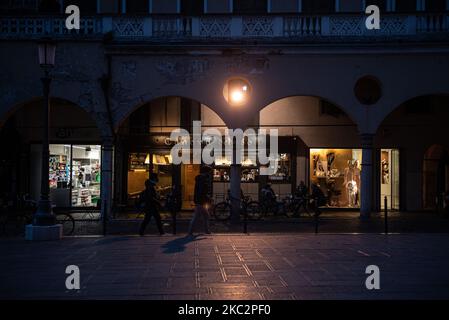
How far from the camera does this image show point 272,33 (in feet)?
54.5

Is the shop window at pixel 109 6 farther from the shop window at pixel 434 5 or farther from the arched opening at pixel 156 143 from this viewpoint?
the shop window at pixel 434 5

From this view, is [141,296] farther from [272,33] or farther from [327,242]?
[272,33]

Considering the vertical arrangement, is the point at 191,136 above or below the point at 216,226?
above

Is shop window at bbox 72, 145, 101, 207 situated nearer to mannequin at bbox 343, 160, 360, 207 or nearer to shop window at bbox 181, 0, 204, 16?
shop window at bbox 181, 0, 204, 16

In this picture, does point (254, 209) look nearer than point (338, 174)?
Yes

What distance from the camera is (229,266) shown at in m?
8.90

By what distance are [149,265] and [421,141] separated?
50.4 ft

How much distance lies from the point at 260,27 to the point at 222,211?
21.2ft

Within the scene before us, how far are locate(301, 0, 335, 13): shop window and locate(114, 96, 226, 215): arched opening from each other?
5.83 m

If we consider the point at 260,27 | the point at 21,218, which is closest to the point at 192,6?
the point at 260,27

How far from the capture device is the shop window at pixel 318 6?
17.8 m

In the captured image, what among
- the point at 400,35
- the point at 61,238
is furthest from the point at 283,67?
the point at 61,238

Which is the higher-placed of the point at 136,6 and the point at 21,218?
the point at 136,6

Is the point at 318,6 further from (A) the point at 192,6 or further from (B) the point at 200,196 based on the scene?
(B) the point at 200,196
